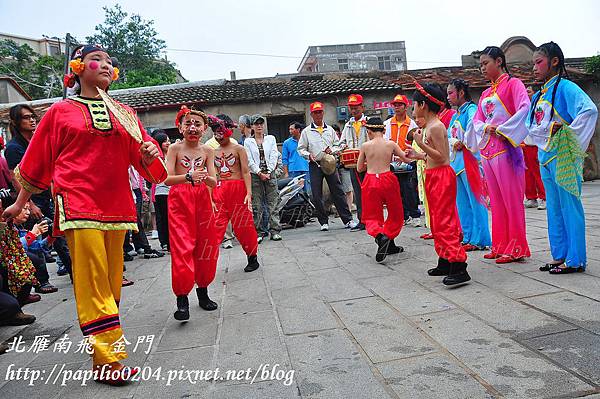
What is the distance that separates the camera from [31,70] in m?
30.3

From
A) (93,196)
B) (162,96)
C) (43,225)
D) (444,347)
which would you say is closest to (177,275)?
(93,196)

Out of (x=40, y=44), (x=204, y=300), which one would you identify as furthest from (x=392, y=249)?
(x=40, y=44)

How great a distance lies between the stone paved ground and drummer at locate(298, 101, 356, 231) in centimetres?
344

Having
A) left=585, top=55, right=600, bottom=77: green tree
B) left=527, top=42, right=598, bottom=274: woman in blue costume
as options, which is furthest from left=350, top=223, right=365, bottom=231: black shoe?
left=585, top=55, right=600, bottom=77: green tree

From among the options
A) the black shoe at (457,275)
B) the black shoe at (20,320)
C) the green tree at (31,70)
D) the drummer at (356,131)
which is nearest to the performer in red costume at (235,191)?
the black shoe at (20,320)

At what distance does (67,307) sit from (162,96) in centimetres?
1127

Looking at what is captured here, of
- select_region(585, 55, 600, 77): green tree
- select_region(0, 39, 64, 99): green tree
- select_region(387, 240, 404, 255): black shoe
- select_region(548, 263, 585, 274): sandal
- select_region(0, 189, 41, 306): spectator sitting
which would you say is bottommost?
select_region(387, 240, 404, 255): black shoe

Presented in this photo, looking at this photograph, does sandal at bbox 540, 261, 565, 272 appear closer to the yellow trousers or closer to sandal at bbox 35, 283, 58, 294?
the yellow trousers

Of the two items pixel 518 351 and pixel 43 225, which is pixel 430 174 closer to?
pixel 518 351

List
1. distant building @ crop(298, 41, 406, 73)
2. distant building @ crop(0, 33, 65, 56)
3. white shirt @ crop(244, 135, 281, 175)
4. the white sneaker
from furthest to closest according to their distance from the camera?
distant building @ crop(0, 33, 65, 56), distant building @ crop(298, 41, 406, 73), the white sneaker, white shirt @ crop(244, 135, 281, 175)

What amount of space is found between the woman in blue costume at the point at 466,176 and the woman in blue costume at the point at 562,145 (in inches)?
42.4

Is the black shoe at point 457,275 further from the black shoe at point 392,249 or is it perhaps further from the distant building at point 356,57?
the distant building at point 356,57

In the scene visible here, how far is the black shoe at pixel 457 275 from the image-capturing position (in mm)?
4086

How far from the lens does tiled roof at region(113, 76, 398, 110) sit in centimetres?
1352
